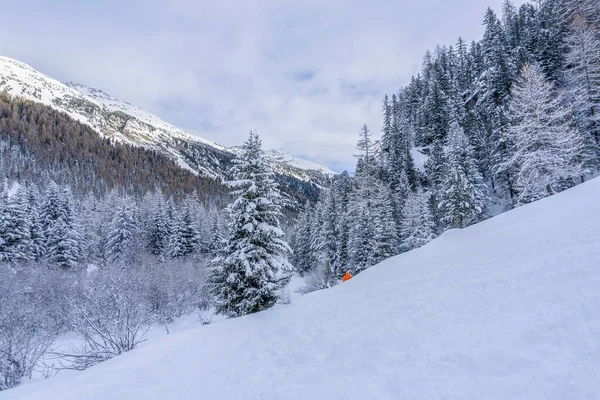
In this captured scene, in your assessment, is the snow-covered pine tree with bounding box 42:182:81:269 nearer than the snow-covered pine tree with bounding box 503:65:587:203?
No

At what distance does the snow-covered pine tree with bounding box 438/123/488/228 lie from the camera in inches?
1093

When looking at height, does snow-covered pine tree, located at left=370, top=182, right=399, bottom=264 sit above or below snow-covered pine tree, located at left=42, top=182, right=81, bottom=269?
below

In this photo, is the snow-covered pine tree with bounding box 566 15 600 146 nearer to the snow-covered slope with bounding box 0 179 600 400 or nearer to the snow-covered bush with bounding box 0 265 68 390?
the snow-covered slope with bounding box 0 179 600 400

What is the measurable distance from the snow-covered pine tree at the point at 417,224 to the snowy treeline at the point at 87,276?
73.0ft

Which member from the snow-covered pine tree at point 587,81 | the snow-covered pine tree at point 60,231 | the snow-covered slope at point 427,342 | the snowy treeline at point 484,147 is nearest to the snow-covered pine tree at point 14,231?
the snow-covered pine tree at point 60,231

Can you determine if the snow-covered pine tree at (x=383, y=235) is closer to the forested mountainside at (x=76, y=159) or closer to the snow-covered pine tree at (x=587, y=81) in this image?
the snow-covered pine tree at (x=587, y=81)

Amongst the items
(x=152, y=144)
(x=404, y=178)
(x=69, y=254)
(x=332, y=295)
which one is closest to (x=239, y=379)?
(x=332, y=295)

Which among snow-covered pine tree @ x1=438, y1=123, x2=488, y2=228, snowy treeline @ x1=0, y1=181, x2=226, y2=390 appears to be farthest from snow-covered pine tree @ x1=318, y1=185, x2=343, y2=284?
snowy treeline @ x1=0, y1=181, x2=226, y2=390

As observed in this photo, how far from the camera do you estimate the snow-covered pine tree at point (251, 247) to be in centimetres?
1420

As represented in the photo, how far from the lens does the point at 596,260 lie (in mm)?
7027

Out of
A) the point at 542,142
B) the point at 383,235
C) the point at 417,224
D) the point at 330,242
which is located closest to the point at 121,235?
the point at 330,242

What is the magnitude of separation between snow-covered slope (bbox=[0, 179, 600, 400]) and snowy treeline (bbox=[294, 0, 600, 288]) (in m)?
10.6

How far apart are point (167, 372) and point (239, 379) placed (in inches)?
99.8

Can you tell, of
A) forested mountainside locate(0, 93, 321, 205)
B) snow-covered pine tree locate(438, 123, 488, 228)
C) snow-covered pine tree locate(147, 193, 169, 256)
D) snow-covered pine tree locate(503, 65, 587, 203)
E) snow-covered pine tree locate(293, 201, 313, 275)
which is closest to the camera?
snow-covered pine tree locate(503, 65, 587, 203)
